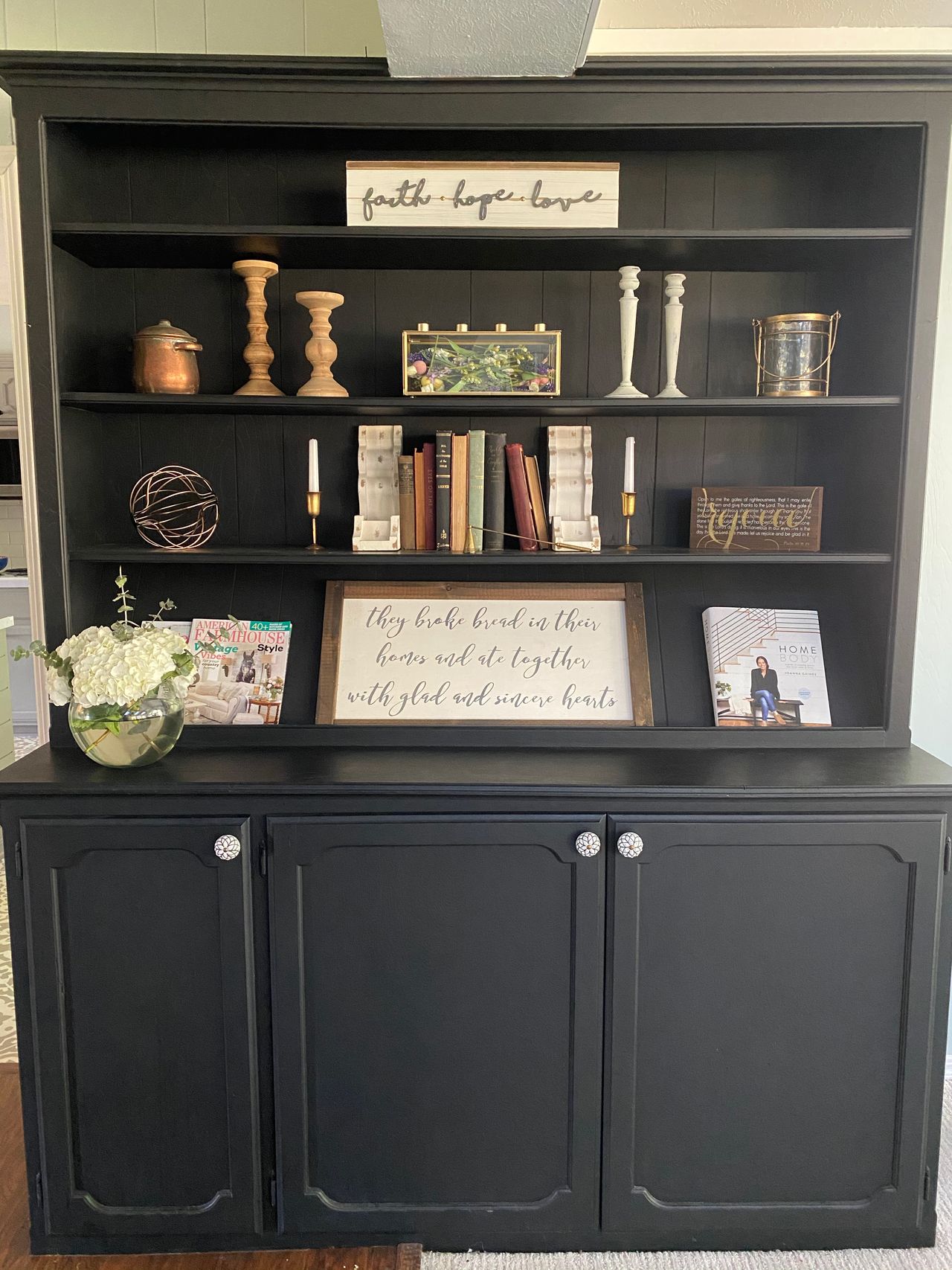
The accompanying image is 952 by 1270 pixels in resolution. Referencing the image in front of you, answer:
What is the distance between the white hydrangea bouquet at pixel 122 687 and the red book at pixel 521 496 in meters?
0.80

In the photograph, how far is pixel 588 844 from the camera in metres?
1.73

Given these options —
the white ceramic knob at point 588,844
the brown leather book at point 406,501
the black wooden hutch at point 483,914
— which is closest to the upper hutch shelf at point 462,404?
the black wooden hutch at point 483,914

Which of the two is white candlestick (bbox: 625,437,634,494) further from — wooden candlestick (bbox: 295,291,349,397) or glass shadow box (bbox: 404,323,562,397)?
wooden candlestick (bbox: 295,291,349,397)

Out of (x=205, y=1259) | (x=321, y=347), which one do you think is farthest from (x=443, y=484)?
(x=205, y=1259)

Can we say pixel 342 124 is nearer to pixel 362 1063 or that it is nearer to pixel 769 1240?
pixel 362 1063

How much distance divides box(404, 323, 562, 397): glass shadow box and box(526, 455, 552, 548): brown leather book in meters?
0.17

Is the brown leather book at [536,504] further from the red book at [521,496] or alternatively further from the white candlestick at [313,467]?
the white candlestick at [313,467]

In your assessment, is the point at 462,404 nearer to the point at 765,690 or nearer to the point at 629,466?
the point at 629,466

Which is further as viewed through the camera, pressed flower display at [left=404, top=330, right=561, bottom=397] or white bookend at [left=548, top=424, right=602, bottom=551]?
white bookend at [left=548, top=424, right=602, bottom=551]

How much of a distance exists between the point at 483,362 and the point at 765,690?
100 centimetres

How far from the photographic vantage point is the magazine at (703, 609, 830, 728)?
210 centimetres

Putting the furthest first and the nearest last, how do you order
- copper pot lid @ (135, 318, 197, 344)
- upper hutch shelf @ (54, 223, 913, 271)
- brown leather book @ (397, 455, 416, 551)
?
brown leather book @ (397, 455, 416, 551) → copper pot lid @ (135, 318, 197, 344) → upper hutch shelf @ (54, 223, 913, 271)

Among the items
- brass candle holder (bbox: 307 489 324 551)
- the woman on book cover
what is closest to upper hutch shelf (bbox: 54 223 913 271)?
brass candle holder (bbox: 307 489 324 551)

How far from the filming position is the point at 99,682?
1.73 metres
